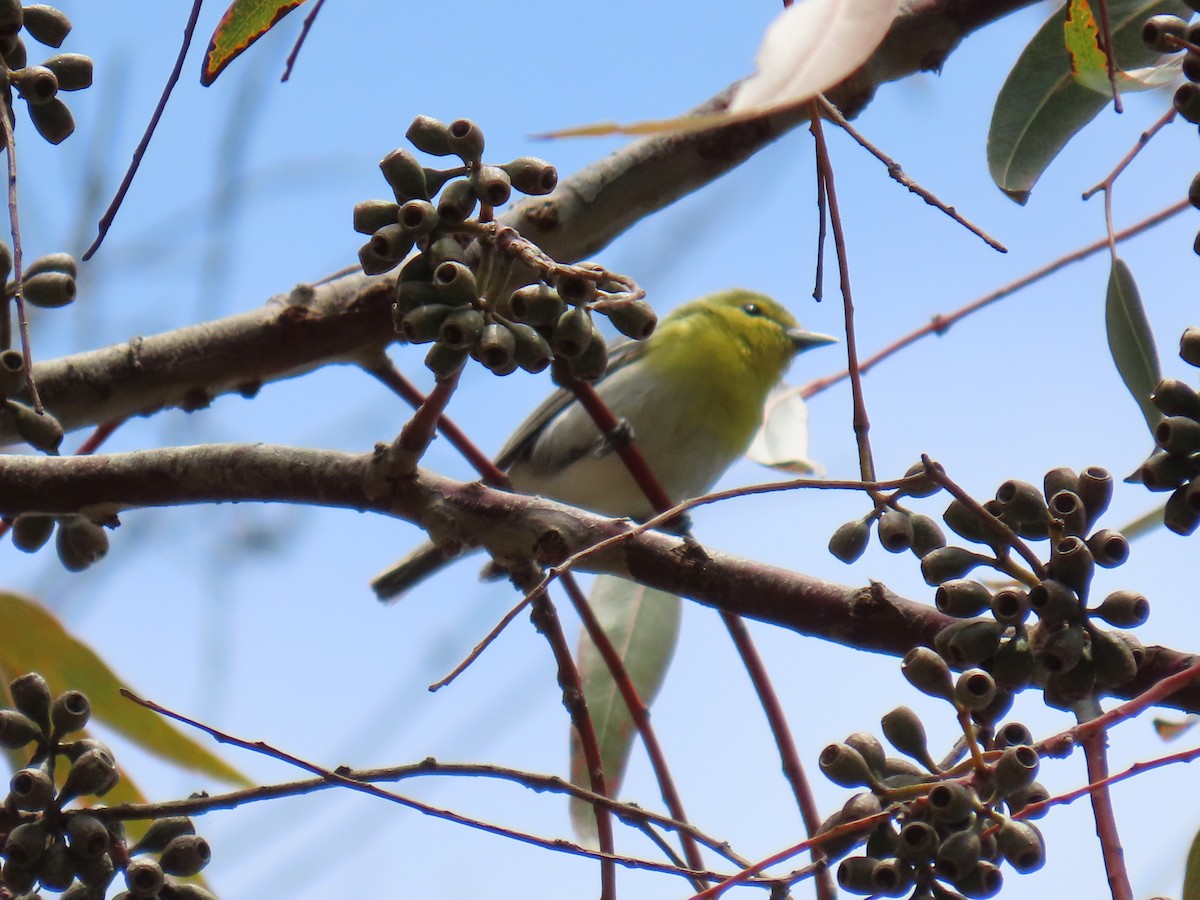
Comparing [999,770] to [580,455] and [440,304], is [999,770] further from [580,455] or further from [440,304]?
[580,455]

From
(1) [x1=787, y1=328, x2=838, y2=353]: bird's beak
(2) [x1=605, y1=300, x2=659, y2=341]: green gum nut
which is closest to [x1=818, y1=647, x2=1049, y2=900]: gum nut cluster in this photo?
(2) [x1=605, y1=300, x2=659, y2=341]: green gum nut

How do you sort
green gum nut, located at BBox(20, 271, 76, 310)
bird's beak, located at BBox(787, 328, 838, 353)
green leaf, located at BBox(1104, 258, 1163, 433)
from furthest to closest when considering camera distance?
bird's beak, located at BBox(787, 328, 838, 353), green leaf, located at BBox(1104, 258, 1163, 433), green gum nut, located at BBox(20, 271, 76, 310)

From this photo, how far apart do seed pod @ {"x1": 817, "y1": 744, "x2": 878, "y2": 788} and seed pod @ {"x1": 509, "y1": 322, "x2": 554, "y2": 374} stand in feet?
1.38

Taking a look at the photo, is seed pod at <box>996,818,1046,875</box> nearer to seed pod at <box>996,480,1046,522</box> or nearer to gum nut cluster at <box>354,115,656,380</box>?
seed pod at <box>996,480,1046,522</box>

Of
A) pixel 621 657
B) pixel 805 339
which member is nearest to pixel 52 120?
pixel 621 657

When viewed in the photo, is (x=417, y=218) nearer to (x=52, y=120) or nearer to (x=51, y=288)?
(x=52, y=120)

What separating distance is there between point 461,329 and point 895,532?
18.2 inches

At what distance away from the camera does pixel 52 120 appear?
4.45 feet

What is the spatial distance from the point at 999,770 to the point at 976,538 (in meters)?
→ 0.26

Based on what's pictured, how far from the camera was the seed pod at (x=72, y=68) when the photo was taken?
4.53ft

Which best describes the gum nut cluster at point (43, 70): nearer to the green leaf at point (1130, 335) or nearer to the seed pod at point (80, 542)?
the seed pod at point (80, 542)

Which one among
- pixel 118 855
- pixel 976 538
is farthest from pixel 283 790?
pixel 976 538

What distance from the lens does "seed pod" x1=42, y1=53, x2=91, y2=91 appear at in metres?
1.38

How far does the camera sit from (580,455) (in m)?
4.54
